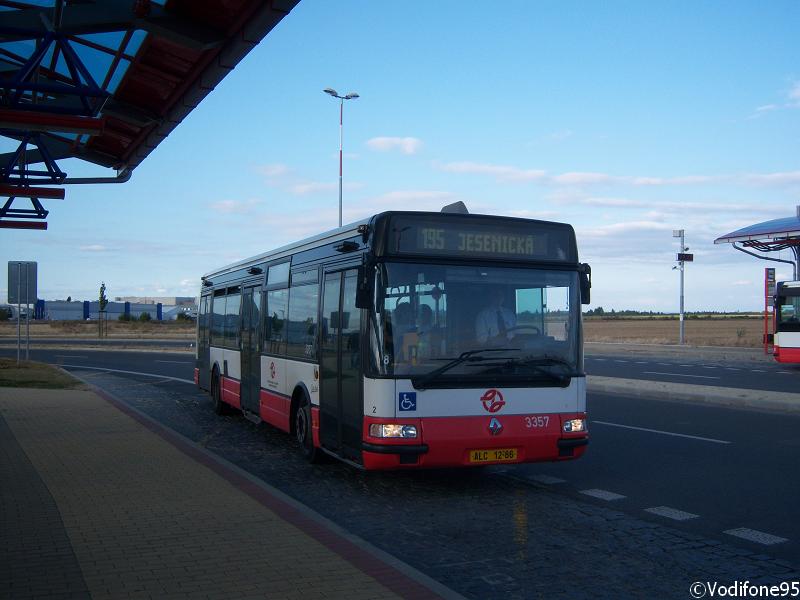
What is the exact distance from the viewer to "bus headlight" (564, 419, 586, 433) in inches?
347

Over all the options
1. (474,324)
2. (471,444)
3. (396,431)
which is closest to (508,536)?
(471,444)

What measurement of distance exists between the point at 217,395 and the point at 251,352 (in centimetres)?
303

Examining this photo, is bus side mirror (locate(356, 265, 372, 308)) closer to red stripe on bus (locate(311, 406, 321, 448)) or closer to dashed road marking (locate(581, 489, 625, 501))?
red stripe on bus (locate(311, 406, 321, 448))

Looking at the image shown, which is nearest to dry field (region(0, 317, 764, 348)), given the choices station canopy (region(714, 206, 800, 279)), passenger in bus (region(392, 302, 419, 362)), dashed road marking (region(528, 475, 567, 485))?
station canopy (region(714, 206, 800, 279))

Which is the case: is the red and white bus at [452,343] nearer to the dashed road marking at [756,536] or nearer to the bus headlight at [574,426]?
the bus headlight at [574,426]

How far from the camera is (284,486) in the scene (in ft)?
31.1

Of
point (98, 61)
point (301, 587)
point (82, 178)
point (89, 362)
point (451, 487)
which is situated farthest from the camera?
point (89, 362)

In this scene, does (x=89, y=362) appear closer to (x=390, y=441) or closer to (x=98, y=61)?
(x=98, y=61)

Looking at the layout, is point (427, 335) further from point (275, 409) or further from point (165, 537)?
point (275, 409)

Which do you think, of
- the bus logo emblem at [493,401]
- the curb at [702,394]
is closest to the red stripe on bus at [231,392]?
the bus logo emblem at [493,401]

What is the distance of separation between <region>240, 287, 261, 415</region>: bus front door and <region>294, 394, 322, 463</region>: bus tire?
2.21 meters

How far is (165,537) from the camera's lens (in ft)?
21.9

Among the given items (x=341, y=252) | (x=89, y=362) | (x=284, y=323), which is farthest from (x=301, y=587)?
(x=89, y=362)

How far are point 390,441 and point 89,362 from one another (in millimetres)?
29124
